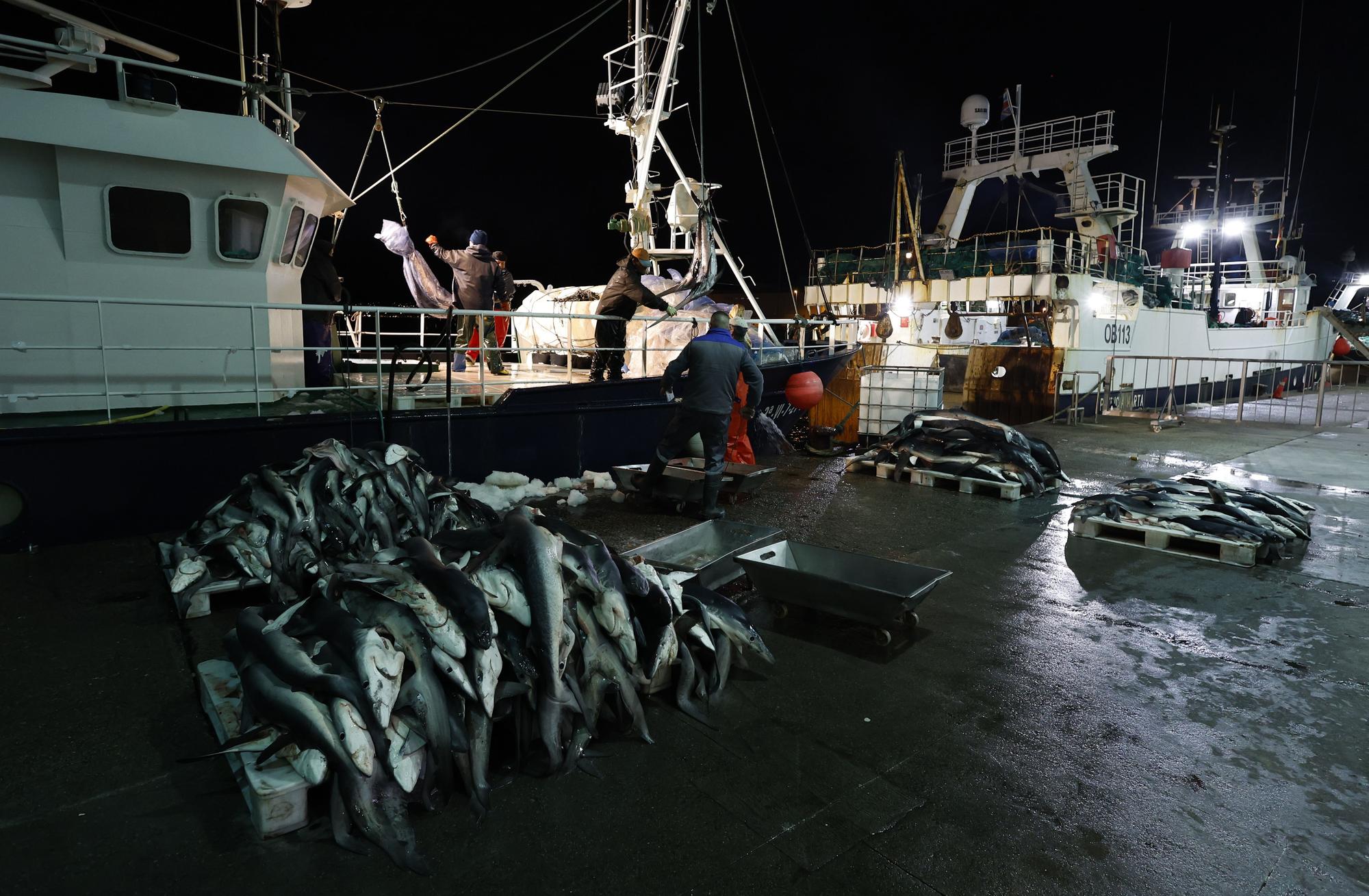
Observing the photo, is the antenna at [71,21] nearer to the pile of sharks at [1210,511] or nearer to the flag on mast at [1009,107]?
the pile of sharks at [1210,511]

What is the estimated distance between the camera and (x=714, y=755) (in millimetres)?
3236

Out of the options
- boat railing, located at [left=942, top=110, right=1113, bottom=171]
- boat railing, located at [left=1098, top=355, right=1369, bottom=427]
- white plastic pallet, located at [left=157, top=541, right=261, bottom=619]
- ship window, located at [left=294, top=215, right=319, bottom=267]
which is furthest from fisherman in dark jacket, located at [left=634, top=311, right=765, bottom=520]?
boat railing, located at [left=942, top=110, right=1113, bottom=171]

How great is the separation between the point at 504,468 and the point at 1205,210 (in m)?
33.1

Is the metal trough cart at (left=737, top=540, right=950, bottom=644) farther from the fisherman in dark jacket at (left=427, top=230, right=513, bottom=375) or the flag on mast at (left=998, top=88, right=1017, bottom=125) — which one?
the flag on mast at (left=998, top=88, right=1017, bottom=125)

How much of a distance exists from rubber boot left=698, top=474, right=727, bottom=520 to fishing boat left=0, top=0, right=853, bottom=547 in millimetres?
2086

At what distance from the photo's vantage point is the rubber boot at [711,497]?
7.23 m

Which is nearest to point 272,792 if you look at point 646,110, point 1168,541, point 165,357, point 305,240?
point 165,357

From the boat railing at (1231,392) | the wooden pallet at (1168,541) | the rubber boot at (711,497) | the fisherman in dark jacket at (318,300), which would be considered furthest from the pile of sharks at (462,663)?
the boat railing at (1231,392)

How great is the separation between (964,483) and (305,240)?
7.84 m

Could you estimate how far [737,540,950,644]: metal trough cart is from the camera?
4.34 meters

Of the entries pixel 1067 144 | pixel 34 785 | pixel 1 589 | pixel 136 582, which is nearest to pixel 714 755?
pixel 34 785

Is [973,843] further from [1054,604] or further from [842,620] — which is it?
[1054,604]

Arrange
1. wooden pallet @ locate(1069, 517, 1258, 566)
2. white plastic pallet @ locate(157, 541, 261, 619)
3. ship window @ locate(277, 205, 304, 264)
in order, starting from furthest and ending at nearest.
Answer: ship window @ locate(277, 205, 304, 264) < wooden pallet @ locate(1069, 517, 1258, 566) < white plastic pallet @ locate(157, 541, 261, 619)

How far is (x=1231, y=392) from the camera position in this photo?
29141 mm
